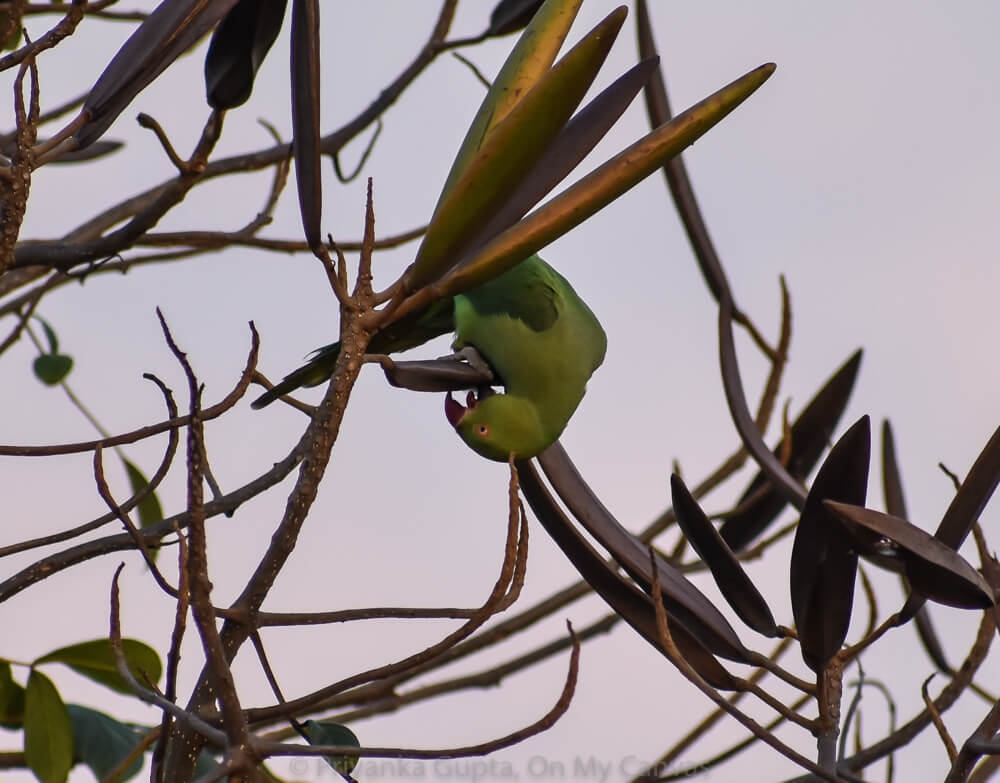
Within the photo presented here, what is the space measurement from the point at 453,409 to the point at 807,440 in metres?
0.46

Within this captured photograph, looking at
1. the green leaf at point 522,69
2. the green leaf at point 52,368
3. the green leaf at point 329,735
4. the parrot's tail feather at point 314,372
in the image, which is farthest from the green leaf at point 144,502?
the green leaf at point 522,69

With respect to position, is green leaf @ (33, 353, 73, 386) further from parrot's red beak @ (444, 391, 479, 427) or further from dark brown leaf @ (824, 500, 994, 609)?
dark brown leaf @ (824, 500, 994, 609)

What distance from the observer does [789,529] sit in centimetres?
101

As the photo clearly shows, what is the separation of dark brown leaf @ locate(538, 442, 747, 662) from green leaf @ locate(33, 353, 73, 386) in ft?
2.15

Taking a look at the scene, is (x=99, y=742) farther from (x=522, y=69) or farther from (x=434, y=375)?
(x=522, y=69)

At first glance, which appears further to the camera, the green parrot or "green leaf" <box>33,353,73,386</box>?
"green leaf" <box>33,353,73,386</box>

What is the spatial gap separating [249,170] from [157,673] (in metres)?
0.49

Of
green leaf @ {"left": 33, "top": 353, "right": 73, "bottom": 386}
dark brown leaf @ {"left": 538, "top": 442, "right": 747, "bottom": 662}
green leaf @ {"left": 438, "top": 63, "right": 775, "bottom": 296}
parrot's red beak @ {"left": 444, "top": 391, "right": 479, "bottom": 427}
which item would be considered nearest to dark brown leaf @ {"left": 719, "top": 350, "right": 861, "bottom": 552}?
dark brown leaf @ {"left": 538, "top": 442, "right": 747, "bottom": 662}

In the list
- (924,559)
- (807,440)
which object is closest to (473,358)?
(924,559)

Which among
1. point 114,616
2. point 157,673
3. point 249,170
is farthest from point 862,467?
point 249,170

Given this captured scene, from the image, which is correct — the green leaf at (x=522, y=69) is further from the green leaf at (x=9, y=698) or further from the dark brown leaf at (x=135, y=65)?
the green leaf at (x=9, y=698)

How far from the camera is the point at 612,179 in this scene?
52 cm

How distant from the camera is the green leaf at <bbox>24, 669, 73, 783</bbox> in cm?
86

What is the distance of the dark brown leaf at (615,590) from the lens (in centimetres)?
70
